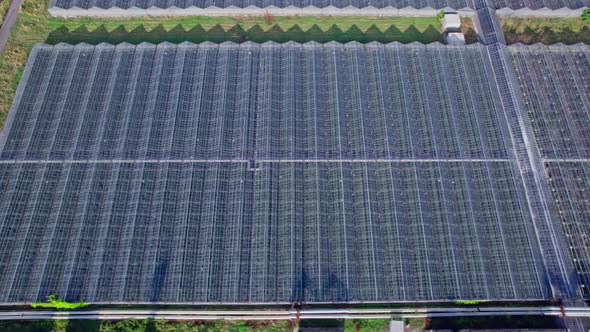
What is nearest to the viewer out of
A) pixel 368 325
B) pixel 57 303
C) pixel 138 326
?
pixel 57 303

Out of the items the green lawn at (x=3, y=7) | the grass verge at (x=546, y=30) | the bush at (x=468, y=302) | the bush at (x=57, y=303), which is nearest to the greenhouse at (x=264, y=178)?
the bush at (x=468, y=302)

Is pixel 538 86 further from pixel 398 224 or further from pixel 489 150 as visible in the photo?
pixel 398 224

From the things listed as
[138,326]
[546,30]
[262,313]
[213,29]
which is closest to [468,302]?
[262,313]

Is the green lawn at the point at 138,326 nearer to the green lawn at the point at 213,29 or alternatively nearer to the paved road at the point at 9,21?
the green lawn at the point at 213,29

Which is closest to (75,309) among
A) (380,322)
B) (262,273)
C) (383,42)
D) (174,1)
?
(262,273)

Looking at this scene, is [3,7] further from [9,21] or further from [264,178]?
[264,178]

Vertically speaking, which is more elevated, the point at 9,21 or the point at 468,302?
the point at 9,21
